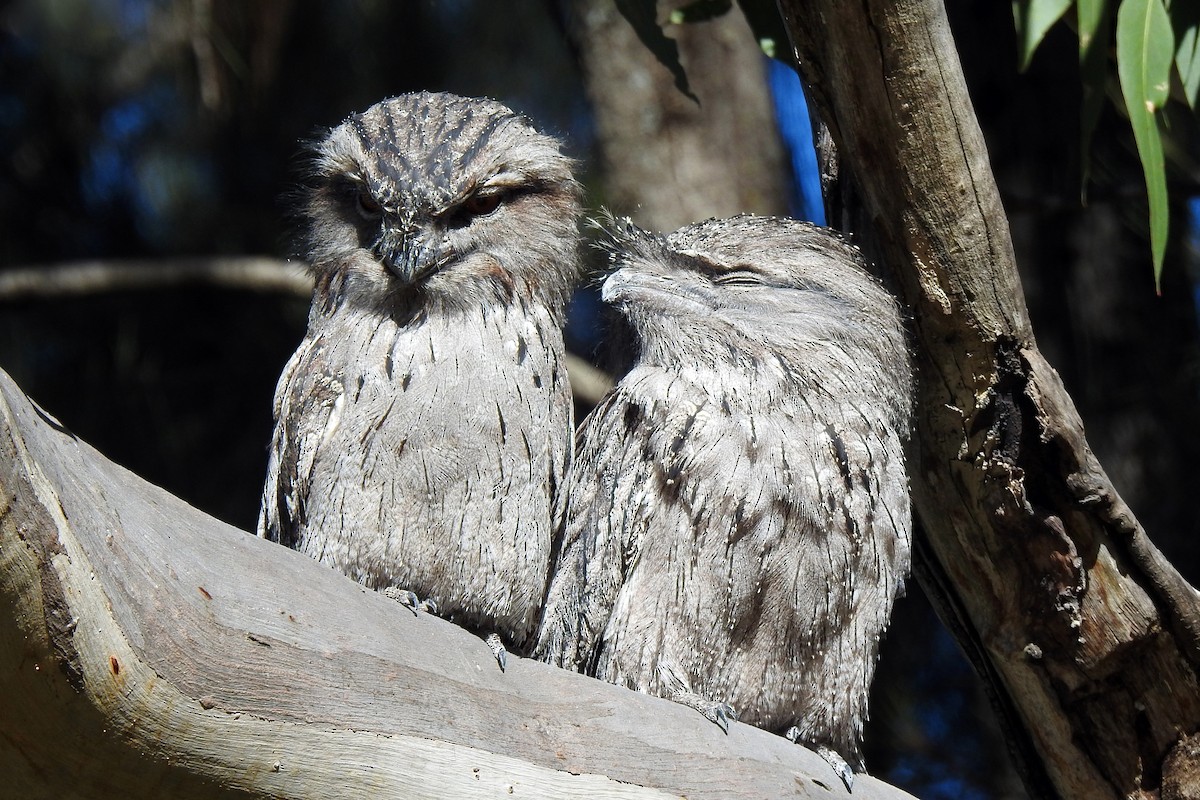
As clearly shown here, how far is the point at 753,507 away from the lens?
2.74 meters

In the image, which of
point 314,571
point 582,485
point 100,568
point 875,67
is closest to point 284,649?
point 314,571

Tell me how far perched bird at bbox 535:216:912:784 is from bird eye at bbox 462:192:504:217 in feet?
1.47

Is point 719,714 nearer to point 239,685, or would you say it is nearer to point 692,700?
point 692,700

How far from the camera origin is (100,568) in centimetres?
163

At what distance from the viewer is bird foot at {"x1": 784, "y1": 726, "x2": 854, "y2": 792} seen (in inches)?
102

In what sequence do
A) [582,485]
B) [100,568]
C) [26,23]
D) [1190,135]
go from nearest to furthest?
[100,568], [582,485], [1190,135], [26,23]

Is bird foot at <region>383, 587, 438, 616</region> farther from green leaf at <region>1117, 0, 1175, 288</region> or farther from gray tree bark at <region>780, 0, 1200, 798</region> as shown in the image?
green leaf at <region>1117, 0, 1175, 288</region>

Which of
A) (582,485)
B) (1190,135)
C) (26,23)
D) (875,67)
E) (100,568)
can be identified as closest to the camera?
(100,568)

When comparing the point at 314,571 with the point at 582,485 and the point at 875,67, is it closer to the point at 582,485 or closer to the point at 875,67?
the point at 582,485

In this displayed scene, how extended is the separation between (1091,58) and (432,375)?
1.74 m

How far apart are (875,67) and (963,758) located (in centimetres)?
399

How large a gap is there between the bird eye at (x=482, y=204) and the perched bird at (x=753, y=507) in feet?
1.47

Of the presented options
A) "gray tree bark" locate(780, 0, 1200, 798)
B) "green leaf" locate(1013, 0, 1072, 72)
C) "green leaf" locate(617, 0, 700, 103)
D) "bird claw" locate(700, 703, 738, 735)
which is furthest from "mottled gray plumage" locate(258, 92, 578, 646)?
"green leaf" locate(1013, 0, 1072, 72)

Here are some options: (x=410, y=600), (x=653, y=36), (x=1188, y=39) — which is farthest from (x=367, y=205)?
(x=1188, y=39)
